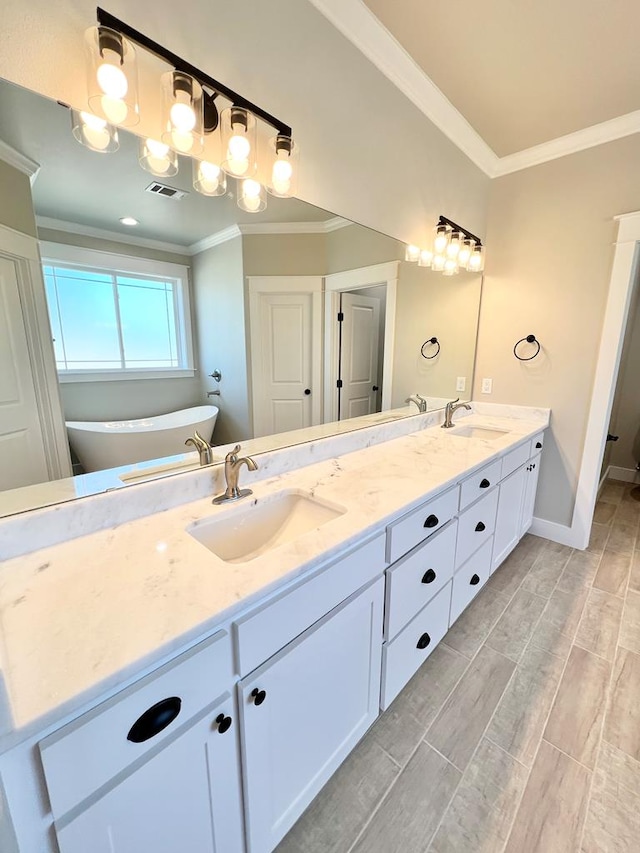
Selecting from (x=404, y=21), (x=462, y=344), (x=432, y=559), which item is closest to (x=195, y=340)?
(x=432, y=559)

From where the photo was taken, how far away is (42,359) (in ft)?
3.01

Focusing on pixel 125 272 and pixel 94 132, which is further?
pixel 125 272

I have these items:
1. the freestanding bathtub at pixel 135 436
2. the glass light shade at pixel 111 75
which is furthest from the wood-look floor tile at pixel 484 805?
the glass light shade at pixel 111 75

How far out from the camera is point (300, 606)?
86 centimetres

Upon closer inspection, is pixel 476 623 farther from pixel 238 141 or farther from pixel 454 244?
pixel 238 141

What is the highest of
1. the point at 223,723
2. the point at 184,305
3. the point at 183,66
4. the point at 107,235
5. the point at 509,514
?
the point at 183,66

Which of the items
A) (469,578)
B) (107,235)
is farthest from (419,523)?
(107,235)

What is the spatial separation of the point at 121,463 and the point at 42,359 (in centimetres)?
36

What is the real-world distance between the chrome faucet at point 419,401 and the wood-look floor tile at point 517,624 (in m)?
1.20

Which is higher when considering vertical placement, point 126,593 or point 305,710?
point 126,593

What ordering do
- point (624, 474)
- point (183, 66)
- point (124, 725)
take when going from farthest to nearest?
point (624, 474)
point (183, 66)
point (124, 725)

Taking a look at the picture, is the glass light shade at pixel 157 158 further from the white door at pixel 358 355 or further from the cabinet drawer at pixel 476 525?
the cabinet drawer at pixel 476 525

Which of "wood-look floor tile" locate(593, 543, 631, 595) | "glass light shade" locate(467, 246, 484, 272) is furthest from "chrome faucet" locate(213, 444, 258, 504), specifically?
"wood-look floor tile" locate(593, 543, 631, 595)

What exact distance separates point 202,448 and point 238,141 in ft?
3.17
